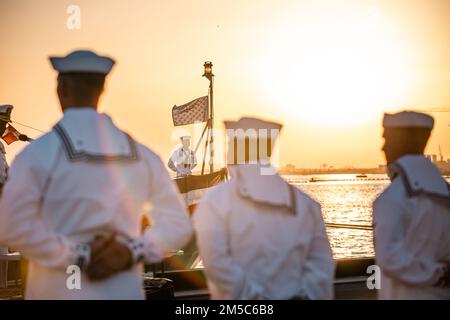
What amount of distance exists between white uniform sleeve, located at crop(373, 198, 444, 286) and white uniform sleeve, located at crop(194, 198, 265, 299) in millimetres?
823

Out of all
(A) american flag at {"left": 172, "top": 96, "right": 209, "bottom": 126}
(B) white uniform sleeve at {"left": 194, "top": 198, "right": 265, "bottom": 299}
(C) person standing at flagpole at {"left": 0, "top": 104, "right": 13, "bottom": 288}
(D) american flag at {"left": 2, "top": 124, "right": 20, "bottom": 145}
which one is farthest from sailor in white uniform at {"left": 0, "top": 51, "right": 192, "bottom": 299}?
(A) american flag at {"left": 172, "top": 96, "right": 209, "bottom": 126}

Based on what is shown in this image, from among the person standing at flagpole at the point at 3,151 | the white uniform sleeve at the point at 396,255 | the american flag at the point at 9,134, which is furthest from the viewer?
the american flag at the point at 9,134

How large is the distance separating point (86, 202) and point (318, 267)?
133cm

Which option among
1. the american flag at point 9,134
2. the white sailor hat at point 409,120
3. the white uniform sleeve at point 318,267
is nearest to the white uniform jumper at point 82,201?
the white uniform sleeve at point 318,267

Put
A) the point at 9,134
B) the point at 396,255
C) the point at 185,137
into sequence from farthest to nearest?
the point at 185,137
the point at 9,134
the point at 396,255

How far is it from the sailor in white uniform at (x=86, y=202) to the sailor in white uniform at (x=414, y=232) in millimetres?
1217

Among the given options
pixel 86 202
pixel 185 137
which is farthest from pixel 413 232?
pixel 185 137

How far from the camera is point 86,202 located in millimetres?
2742

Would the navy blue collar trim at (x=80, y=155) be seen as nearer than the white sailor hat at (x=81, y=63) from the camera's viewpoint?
Yes

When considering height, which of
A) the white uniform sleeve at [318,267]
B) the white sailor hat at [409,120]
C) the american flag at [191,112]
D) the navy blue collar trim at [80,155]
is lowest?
the white uniform sleeve at [318,267]

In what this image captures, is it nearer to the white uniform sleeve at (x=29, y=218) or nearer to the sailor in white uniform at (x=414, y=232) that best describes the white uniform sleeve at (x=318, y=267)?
the sailor in white uniform at (x=414, y=232)

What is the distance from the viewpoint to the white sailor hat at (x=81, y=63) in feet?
9.40

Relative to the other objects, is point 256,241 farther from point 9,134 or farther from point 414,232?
point 9,134
